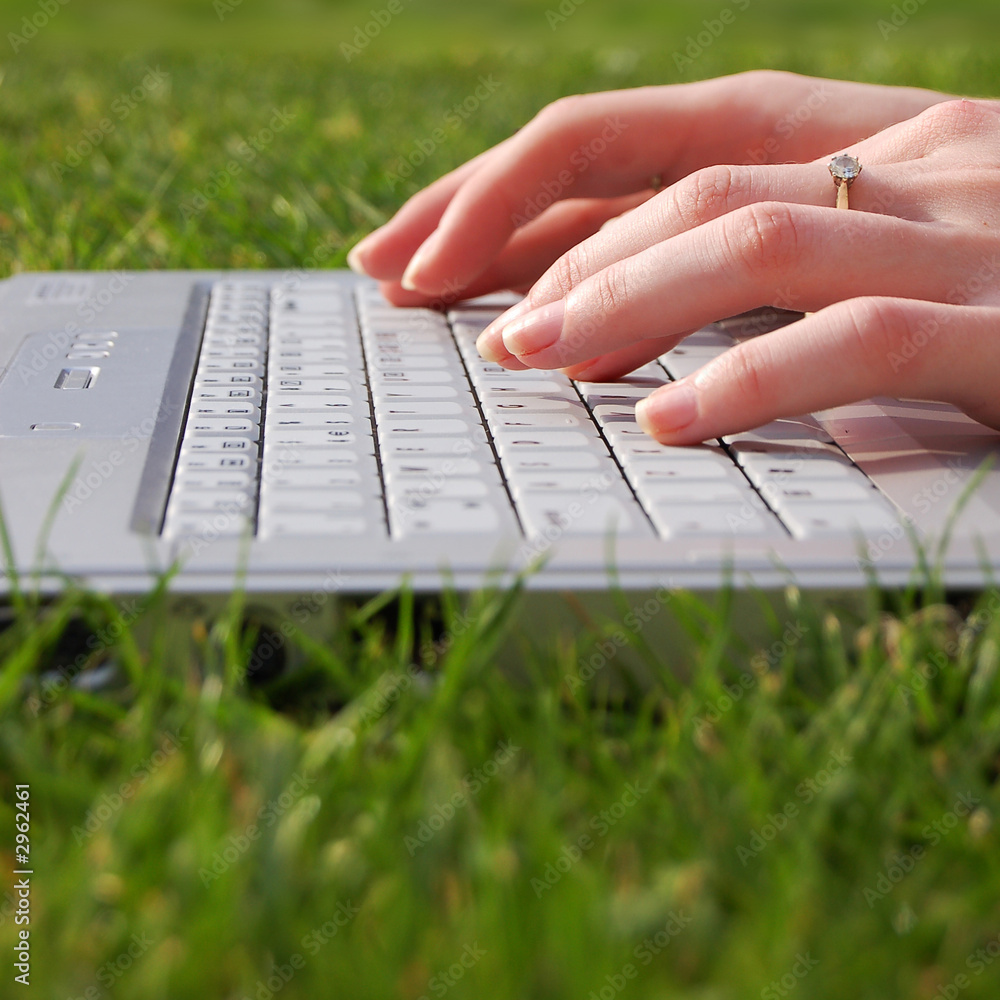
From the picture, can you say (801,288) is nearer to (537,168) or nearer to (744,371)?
(744,371)

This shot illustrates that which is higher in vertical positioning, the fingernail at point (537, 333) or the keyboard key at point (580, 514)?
the fingernail at point (537, 333)

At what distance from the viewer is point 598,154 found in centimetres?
148

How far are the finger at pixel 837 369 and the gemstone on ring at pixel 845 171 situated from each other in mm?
266

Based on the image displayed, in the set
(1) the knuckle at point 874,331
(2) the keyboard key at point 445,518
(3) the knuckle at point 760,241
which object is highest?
(3) the knuckle at point 760,241

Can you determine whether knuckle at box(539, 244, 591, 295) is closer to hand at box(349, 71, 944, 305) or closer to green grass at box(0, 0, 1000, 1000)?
hand at box(349, 71, 944, 305)

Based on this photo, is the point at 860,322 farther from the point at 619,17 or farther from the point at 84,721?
the point at 619,17

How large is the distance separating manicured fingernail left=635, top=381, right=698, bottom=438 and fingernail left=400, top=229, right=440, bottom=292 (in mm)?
543

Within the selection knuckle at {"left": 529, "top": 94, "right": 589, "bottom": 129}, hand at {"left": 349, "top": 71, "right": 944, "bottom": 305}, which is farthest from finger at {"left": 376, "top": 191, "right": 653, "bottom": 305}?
knuckle at {"left": 529, "top": 94, "right": 589, "bottom": 129}

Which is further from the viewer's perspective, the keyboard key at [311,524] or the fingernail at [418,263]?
the fingernail at [418,263]

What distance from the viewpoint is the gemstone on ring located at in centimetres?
121

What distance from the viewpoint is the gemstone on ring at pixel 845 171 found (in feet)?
3.99

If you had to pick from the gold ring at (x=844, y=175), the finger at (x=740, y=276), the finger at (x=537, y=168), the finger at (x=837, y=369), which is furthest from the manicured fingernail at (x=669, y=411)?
the finger at (x=537, y=168)

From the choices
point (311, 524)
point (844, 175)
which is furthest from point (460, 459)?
point (844, 175)

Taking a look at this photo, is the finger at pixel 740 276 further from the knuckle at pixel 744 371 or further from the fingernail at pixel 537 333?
the knuckle at pixel 744 371
